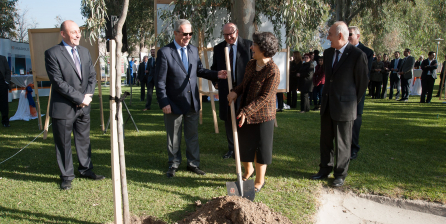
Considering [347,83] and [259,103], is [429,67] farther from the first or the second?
[259,103]

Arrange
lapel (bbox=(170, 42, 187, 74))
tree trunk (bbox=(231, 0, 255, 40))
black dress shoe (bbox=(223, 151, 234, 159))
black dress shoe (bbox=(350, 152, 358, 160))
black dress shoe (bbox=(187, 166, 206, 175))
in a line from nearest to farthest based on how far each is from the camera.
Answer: lapel (bbox=(170, 42, 187, 74)), black dress shoe (bbox=(187, 166, 206, 175)), black dress shoe (bbox=(350, 152, 358, 160)), black dress shoe (bbox=(223, 151, 234, 159)), tree trunk (bbox=(231, 0, 255, 40))

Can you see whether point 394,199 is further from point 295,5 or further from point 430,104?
point 430,104

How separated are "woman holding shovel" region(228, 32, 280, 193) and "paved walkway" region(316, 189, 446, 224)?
836 millimetres

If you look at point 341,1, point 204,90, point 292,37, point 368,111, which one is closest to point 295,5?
point 292,37

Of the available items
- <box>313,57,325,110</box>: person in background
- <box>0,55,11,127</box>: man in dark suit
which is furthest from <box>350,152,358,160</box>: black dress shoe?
<box>0,55,11,127</box>: man in dark suit

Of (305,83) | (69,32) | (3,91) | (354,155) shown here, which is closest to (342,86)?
(354,155)

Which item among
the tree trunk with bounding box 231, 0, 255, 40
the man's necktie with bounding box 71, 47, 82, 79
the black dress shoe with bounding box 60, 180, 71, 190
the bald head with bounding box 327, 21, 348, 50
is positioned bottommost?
the black dress shoe with bounding box 60, 180, 71, 190

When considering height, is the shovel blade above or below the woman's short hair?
below

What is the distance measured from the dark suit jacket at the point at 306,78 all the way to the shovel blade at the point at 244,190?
7257 mm

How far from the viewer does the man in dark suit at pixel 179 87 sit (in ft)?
13.6

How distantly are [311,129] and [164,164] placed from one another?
12.9 feet

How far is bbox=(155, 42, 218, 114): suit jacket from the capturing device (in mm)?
4152

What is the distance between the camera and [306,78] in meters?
10.4

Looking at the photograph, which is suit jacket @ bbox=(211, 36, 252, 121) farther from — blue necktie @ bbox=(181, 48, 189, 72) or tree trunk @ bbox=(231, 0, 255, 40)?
tree trunk @ bbox=(231, 0, 255, 40)
